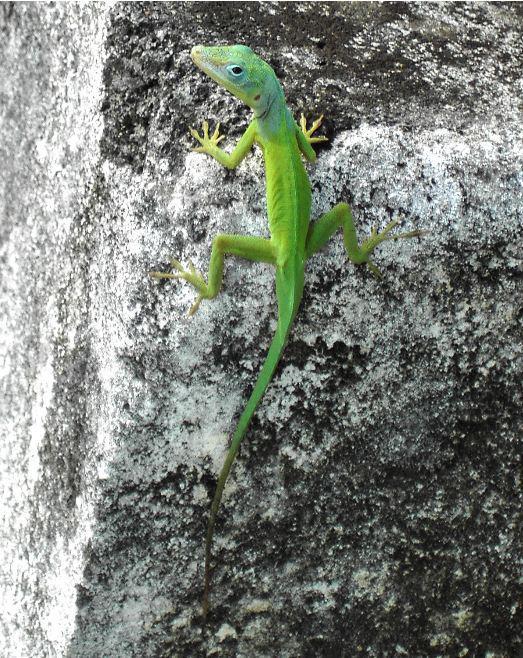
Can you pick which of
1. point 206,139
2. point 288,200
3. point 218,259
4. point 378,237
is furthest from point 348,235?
point 206,139

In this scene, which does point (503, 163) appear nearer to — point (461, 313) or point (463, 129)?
point (463, 129)

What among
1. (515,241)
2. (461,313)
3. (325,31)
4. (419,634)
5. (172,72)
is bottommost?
(419,634)

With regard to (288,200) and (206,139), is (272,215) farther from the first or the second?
(206,139)

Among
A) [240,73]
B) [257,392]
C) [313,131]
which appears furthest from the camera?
[313,131]

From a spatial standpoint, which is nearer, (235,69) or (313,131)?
(235,69)

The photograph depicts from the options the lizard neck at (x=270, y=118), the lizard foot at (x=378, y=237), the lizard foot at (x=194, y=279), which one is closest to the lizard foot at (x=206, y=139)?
the lizard neck at (x=270, y=118)

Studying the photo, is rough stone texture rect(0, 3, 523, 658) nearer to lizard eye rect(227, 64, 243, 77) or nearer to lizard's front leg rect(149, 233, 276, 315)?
lizard's front leg rect(149, 233, 276, 315)

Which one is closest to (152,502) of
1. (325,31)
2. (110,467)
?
(110,467)
